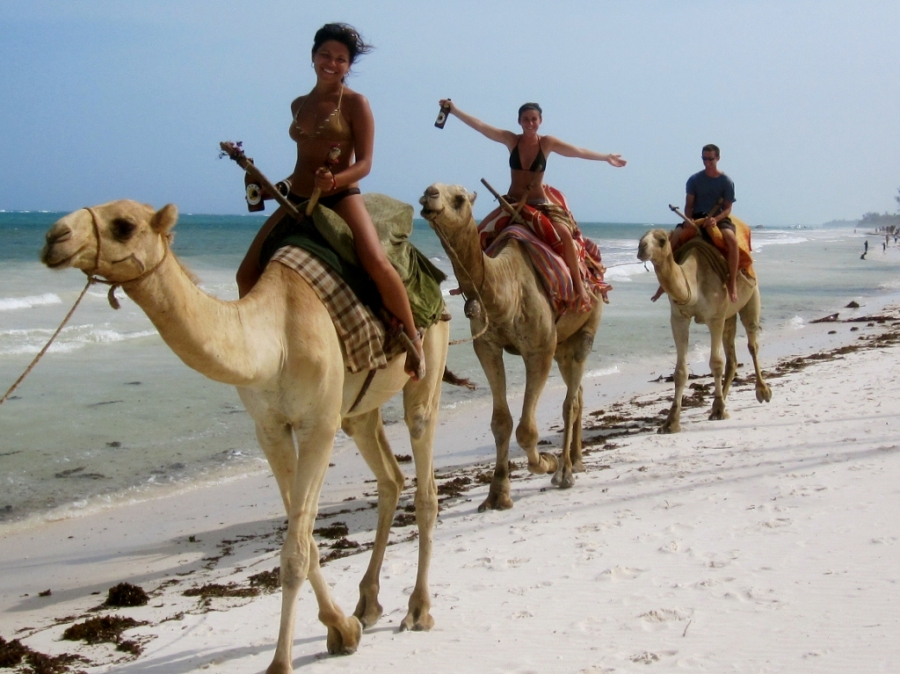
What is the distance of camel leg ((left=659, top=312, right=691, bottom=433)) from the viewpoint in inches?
443

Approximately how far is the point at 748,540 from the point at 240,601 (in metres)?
3.19

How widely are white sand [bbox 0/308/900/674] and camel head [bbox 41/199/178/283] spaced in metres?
2.32

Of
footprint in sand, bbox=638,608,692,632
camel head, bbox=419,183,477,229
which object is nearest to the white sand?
footprint in sand, bbox=638,608,692,632

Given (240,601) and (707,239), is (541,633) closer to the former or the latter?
(240,601)

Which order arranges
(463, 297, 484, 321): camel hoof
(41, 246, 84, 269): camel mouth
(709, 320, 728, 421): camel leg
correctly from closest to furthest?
(41, 246, 84, 269): camel mouth
(463, 297, 484, 321): camel hoof
(709, 320, 728, 421): camel leg

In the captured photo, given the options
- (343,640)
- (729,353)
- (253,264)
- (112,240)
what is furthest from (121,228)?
(729,353)

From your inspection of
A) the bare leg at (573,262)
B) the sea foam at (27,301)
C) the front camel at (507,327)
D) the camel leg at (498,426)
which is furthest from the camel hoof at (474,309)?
the sea foam at (27,301)

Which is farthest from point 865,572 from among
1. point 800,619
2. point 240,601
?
point 240,601

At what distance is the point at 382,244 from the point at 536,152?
3.70 m

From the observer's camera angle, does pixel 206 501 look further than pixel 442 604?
Yes

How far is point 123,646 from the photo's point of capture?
539 centimetres

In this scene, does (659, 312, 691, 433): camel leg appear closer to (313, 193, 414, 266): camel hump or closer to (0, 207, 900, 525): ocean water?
(0, 207, 900, 525): ocean water

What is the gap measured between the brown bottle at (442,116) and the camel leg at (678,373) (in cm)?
475

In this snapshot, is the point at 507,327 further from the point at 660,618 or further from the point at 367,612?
the point at 660,618
